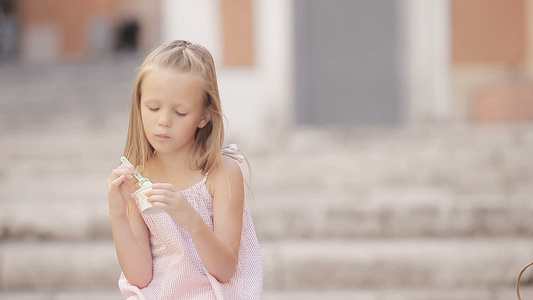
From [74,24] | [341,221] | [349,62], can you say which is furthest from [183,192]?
[74,24]

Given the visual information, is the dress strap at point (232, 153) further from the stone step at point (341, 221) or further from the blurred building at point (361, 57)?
the blurred building at point (361, 57)

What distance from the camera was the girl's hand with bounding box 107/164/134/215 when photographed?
1791 millimetres

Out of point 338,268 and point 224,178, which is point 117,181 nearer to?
point 224,178

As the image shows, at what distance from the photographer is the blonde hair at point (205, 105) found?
1.81 m

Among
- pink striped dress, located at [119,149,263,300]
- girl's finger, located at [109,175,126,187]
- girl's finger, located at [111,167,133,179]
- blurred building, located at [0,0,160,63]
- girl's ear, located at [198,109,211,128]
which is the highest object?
blurred building, located at [0,0,160,63]

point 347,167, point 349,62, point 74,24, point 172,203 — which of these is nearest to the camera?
point 172,203

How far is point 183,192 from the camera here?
189cm

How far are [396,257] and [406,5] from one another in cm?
449

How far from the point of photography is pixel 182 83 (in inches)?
70.6

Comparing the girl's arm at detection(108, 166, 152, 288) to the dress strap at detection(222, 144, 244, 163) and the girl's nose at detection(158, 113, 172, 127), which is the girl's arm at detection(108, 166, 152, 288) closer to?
the girl's nose at detection(158, 113, 172, 127)

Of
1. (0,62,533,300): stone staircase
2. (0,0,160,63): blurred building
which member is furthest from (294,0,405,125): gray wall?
(0,0,160,63): blurred building

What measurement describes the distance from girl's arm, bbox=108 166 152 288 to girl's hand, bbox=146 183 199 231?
0.15m

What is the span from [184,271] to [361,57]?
20.0ft

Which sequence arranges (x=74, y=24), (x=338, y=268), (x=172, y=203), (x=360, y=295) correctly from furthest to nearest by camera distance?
(x=74, y=24), (x=338, y=268), (x=360, y=295), (x=172, y=203)
